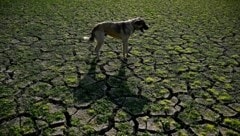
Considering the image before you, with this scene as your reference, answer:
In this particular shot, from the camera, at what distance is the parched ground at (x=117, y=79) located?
4059mm

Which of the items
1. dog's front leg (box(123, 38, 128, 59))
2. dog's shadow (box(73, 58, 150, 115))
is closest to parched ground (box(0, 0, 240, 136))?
dog's shadow (box(73, 58, 150, 115))

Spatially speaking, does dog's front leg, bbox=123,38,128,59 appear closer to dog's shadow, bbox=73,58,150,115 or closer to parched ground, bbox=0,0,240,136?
parched ground, bbox=0,0,240,136

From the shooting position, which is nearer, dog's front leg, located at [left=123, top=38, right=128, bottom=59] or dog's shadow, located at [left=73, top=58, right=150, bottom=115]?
dog's shadow, located at [left=73, top=58, right=150, bottom=115]

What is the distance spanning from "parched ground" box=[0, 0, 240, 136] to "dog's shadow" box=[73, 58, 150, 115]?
17 millimetres

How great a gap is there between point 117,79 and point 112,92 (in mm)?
519

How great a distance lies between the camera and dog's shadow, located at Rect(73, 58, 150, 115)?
14.8ft

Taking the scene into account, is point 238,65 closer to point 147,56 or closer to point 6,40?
point 147,56

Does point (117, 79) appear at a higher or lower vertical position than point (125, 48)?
lower

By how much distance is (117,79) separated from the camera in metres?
5.34

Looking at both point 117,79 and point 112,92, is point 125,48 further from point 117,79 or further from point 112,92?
point 112,92

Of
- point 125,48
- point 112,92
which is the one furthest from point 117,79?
point 125,48

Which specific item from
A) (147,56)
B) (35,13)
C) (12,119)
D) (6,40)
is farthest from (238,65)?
(35,13)

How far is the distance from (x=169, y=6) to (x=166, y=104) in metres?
8.28

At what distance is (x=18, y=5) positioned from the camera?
1070 centimetres
